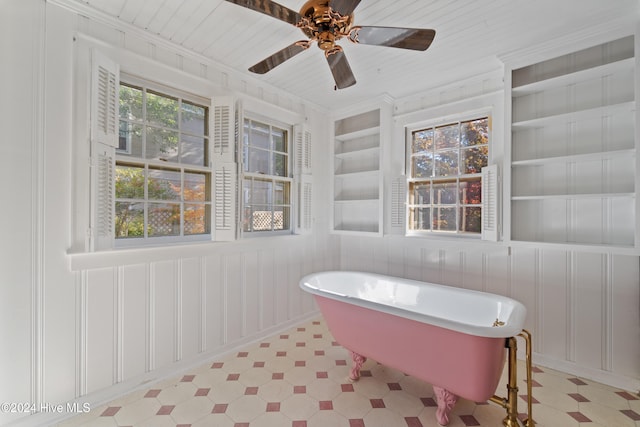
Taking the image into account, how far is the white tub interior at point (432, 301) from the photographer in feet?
5.38

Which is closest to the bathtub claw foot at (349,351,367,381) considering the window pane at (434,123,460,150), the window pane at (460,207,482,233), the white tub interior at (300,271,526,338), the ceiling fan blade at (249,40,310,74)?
the white tub interior at (300,271,526,338)

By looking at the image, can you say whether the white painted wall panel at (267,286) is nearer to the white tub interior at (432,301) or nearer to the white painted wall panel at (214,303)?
the white painted wall panel at (214,303)

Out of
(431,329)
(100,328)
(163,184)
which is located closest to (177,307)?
(100,328)

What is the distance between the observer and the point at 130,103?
2.17 metres

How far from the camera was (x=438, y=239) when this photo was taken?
116 inches

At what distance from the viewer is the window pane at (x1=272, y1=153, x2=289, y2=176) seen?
3.22 meters

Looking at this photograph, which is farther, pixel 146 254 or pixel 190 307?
pixel 190 307

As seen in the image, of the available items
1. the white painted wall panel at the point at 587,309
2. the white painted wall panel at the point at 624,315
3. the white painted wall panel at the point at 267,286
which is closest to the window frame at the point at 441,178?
the white painted wall panel at the point at 587,309

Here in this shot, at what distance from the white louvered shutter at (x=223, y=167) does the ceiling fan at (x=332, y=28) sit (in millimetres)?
1021

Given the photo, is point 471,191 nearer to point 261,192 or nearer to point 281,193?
point 281,193

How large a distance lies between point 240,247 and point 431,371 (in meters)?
1.89

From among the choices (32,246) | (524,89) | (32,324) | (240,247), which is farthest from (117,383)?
(524,89)

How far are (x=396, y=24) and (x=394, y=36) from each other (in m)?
0.59

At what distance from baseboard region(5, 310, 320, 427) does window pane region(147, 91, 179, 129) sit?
1976mm
